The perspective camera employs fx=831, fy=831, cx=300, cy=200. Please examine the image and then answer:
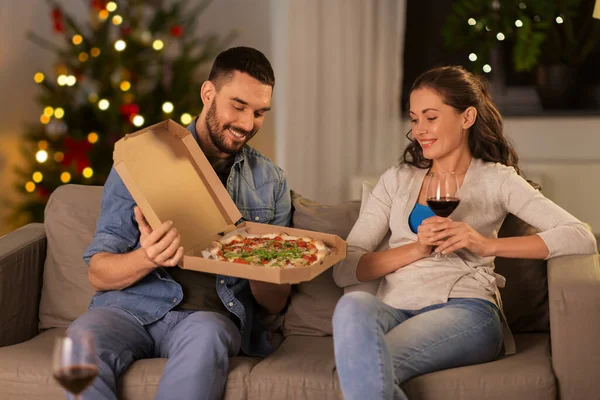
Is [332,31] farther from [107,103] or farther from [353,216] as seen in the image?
[353,216]

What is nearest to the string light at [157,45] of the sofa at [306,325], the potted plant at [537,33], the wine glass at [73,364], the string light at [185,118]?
the string light at [185,118]

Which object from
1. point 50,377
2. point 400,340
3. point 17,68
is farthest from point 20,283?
point 17,68

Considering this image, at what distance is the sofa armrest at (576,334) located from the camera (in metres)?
2.06

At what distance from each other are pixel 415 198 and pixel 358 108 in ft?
7.48

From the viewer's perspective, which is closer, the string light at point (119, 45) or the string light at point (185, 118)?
the string light at point (119, 45)

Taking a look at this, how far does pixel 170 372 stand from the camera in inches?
80.0

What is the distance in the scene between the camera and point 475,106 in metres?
2.42

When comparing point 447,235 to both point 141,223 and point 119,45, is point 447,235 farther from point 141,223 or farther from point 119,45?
point 119,45

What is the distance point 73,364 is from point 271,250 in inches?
32.2

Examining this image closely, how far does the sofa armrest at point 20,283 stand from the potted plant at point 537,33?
2686 mm

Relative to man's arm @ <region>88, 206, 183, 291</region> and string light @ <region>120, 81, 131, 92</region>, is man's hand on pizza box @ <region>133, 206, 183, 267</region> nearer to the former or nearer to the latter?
man's arm @ <region>88, 206, 183, 291</region>

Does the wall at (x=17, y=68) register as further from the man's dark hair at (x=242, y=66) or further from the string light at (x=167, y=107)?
the man's dark hair at (x=242, y=66)

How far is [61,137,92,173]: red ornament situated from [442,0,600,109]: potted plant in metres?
1.98

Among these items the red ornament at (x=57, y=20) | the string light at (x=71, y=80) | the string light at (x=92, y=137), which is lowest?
the string light at (x=92, y=137)
